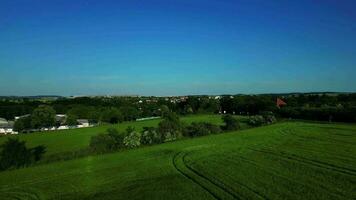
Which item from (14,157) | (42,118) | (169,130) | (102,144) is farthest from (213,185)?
(42,118)

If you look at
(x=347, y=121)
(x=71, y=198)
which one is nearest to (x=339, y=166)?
(x=71, y=198)

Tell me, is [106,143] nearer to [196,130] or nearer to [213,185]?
[196,130]

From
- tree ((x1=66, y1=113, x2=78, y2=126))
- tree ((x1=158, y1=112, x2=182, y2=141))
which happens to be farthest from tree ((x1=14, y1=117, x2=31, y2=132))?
tree ((x1=158, y1=112, x2=182, y2=141))

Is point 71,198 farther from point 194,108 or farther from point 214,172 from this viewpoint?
point 194,108

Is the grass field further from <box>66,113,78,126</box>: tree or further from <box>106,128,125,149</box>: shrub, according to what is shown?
<box>66,113,78,126</box>: tree

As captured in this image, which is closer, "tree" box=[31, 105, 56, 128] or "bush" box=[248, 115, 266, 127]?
"bush" box=[248, 115, 266, 127]

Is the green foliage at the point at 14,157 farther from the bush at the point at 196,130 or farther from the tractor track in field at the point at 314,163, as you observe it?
the bush at the point at 196,130
